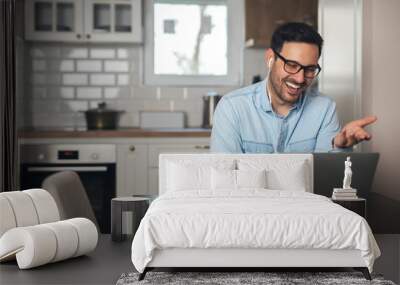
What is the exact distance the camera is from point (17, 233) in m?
3.77

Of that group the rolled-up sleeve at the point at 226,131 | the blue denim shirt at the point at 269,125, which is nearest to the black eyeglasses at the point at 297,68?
the blue denim shirt at the point at 269,125

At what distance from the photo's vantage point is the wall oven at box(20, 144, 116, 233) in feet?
22.2

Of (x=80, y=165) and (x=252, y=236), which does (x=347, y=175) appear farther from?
(x=80, y=165)

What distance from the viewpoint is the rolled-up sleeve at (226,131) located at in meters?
5.35

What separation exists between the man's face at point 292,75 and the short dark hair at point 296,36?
0.04 m

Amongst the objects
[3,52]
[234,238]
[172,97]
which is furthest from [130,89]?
[234,238]

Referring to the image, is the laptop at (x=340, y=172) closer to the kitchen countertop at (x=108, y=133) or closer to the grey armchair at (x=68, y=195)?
the grey armchair at (x=68, y=195)

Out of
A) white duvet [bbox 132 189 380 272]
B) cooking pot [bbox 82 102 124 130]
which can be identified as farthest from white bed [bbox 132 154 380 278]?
cooking pot [bbox 82 102 124 130]

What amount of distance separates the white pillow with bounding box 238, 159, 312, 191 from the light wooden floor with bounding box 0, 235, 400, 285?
2.02 feet

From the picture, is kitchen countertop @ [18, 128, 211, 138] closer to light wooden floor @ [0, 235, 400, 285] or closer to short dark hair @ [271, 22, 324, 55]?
short dark hair @ [271, 22, 324, 55]

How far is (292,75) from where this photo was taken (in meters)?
5.45

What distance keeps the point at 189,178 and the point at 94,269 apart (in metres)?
0.97

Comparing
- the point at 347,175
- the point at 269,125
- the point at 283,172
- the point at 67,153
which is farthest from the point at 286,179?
the point at 67,153

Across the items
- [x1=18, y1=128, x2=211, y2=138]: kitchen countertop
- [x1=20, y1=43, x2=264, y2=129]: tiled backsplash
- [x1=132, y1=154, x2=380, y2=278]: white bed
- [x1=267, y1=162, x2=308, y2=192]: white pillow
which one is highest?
[x1=20, y1=43, x2=264, y2=129]: tiled backsplash
